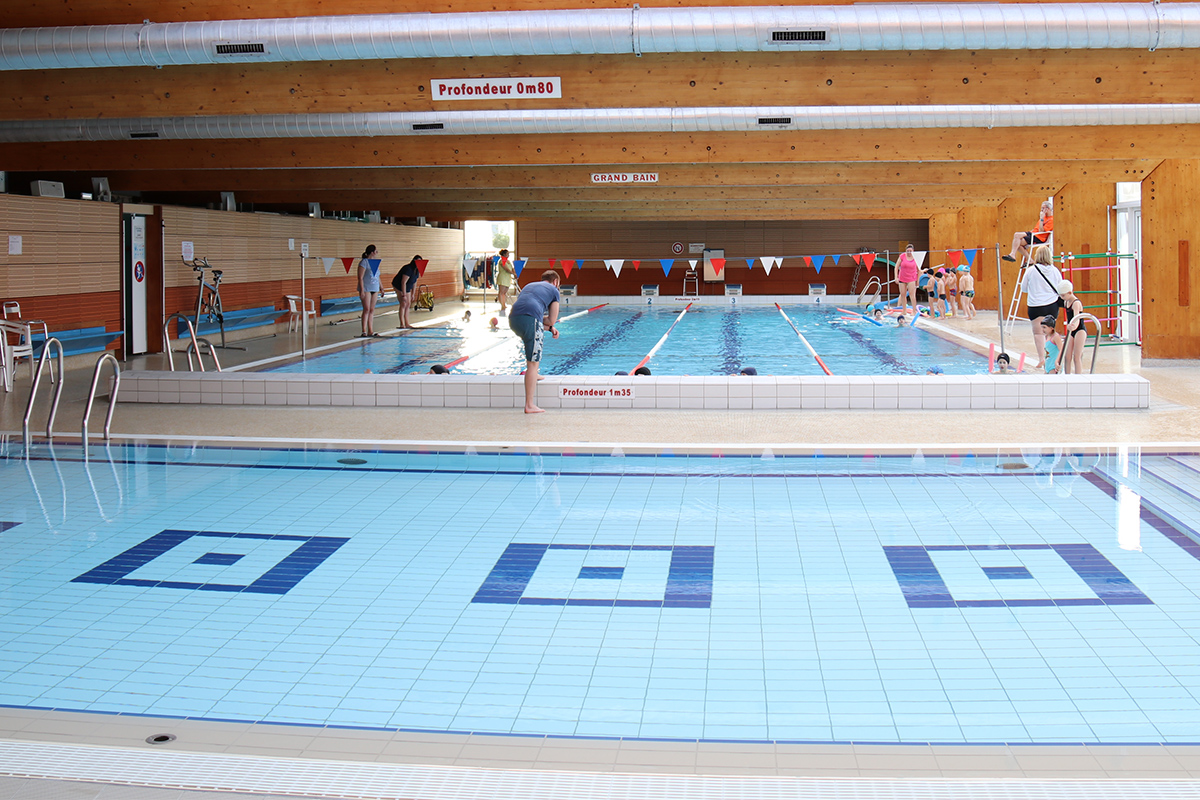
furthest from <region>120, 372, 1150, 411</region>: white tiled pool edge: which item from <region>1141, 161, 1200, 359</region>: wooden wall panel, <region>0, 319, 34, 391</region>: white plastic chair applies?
<region>1141, 161, 1200, 359</region>: wooden wall panel

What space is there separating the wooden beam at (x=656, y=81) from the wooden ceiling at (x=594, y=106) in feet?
0.03

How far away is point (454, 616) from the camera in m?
3.71

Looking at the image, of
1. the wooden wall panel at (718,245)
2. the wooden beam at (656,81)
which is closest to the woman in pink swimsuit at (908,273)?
the wooden wall panel at (718,245)

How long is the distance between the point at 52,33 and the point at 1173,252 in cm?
1042

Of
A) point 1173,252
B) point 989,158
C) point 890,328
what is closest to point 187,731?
point 989,158

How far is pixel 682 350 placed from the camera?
45.1 ft

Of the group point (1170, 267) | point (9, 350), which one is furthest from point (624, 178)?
point (9, 350)

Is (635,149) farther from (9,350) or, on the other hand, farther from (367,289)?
(367,289)

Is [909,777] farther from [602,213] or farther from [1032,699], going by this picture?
[602,213]

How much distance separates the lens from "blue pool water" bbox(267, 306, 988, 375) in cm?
1136

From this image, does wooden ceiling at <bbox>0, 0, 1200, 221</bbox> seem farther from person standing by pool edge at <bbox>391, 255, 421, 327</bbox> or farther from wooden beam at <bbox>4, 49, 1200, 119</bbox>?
person standing by pool edge at <bbox>391, 255, 421, 327</bbox>

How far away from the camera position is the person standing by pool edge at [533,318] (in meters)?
7.51

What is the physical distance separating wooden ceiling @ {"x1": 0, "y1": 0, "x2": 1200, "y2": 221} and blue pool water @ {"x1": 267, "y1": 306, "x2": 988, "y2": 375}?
7.25 ft

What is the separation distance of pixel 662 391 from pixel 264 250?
10.9m
